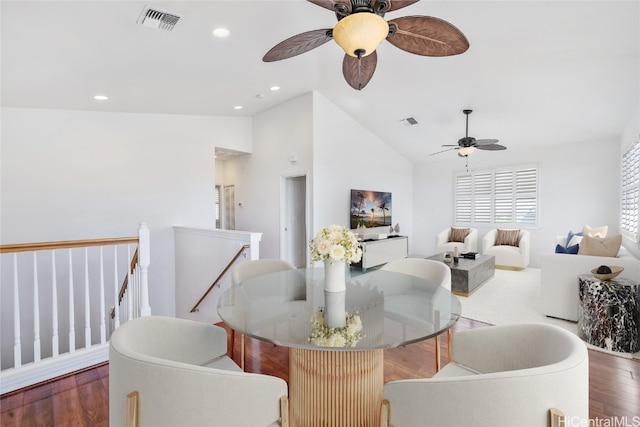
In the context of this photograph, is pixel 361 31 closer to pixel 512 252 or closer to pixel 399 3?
pixel 399 3

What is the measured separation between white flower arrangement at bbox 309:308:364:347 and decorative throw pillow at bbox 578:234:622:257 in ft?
11.0

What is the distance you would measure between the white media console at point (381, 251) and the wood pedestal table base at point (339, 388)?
4063mm

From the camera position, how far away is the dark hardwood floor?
186 cm

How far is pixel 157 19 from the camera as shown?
2.63 metres

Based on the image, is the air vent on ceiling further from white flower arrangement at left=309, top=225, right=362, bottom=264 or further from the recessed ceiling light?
white flower arrangement at left=309, top=225, right=362, bottom=264

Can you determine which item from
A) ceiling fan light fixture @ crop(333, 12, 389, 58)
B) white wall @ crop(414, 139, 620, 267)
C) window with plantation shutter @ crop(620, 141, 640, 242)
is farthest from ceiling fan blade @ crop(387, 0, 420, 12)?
white wall @ crop(414, 139, 620, 267)

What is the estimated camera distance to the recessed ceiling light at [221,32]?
9.82 feet

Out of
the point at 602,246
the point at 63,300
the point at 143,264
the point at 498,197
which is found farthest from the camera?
the point at 498,197

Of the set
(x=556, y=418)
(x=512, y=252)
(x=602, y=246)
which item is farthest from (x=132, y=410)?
(x=512, y=252)

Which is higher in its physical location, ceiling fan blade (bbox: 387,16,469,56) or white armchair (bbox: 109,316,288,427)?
ceiling fan blade (bbox: 387,16,469,56)

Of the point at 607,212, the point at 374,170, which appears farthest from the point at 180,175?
the point at 607,212

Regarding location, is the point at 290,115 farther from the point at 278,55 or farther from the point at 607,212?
the point at 607,212

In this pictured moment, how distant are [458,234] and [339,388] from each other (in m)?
6.42

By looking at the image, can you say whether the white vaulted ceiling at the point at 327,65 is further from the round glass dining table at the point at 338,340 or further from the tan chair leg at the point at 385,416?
the tan chair leg at the point at 385,416
